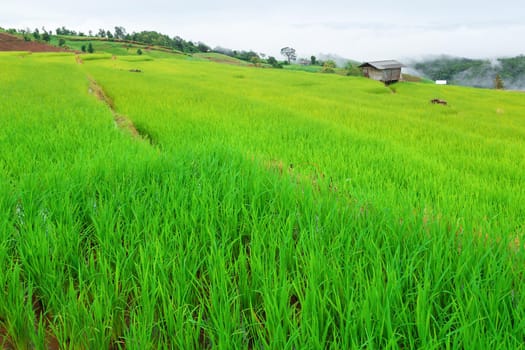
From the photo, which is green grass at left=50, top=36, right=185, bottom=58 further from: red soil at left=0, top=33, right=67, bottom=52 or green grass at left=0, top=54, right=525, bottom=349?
green grass at left=0, top=54, right=525, bottom=349

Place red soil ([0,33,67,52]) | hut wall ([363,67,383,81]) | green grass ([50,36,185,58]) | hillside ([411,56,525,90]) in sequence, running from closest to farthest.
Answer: hut wall ([363,67,383,81]), red soil ([0,33,67,52]), green grass ([50,36,185,58]), hillside ([411,56,525,90])

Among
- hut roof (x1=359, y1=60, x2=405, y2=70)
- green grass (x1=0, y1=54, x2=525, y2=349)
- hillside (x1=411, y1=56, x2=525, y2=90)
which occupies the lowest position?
green grass (x1=0, y1=54, x2=525, y2=349)

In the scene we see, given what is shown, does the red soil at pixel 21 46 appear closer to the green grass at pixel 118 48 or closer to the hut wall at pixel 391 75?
the green grass at pixel 118 48

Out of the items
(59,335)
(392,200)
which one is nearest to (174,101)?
(392,200)

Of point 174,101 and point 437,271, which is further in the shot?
point 174,101

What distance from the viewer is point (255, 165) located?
2.65 metres

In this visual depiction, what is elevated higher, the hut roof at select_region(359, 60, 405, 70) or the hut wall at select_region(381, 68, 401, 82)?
the hut roof at select_region(359, 60, 405, 70)

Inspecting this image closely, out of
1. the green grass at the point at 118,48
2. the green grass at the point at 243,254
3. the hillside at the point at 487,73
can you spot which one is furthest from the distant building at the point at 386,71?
the hillside at the point at 487,73

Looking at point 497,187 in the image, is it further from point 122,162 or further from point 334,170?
point 122,162

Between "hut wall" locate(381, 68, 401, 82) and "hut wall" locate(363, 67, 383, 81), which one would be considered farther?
"hut wall" locate(363, 67, 383, 81)

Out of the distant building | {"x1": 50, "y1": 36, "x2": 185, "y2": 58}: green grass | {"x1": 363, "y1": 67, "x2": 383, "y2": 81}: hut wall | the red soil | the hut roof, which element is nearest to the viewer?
the distant building

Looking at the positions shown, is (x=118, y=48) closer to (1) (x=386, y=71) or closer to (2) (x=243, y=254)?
(1) (x=386, y=71)

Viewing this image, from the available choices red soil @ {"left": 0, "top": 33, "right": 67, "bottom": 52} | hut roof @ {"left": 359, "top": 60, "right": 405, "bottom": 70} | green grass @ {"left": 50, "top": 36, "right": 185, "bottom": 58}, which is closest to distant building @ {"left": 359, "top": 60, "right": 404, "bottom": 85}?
hut roof @ {"left": 359, "top": 60, "right": 405, "bottom": 70}

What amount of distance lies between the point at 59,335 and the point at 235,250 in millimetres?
797
